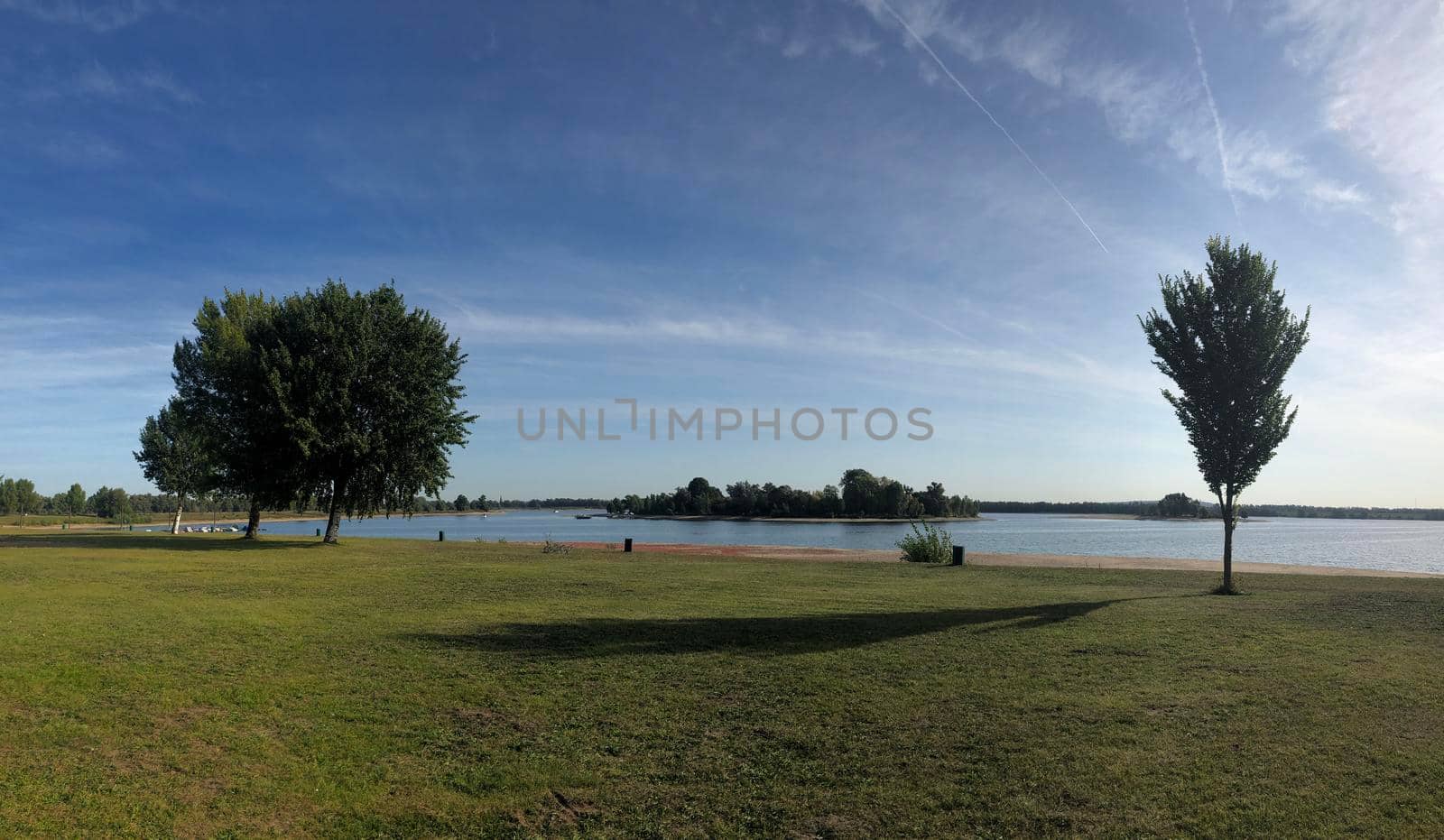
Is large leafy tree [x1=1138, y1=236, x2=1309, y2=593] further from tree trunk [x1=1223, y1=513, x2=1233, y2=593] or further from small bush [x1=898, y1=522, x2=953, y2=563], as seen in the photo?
small bush [x1=898, y1=522, x2=953, y2=563]

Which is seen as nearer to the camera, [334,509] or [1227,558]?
[1227,558]

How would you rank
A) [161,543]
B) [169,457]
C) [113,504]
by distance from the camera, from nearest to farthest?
[161,543]
[169,457]
[113,504]

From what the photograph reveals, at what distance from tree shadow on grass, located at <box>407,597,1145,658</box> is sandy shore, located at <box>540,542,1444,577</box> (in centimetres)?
1265

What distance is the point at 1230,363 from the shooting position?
57.8 ft

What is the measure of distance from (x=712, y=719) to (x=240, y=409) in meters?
30.4

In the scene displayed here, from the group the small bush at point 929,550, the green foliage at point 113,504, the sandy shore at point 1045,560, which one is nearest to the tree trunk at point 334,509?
the sandy shore at point 1045,560

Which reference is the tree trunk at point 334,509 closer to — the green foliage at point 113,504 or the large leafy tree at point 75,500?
the green foliage at point 113,504

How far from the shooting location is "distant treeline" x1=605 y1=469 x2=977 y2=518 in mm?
130375

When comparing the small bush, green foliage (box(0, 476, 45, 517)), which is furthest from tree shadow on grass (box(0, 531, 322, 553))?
green foliage (box(0, 476, 45, 517))

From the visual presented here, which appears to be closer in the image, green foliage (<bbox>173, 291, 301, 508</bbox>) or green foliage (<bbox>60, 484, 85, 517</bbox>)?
green foliage (<bbox>173, 291, 301, 508</bbox>)

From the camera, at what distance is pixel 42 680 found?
757cm

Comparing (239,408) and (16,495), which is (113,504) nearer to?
(16,495)

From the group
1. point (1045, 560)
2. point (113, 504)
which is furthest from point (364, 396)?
point (113, 504)

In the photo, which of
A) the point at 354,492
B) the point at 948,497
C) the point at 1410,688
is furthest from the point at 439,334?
the point at 948,497
